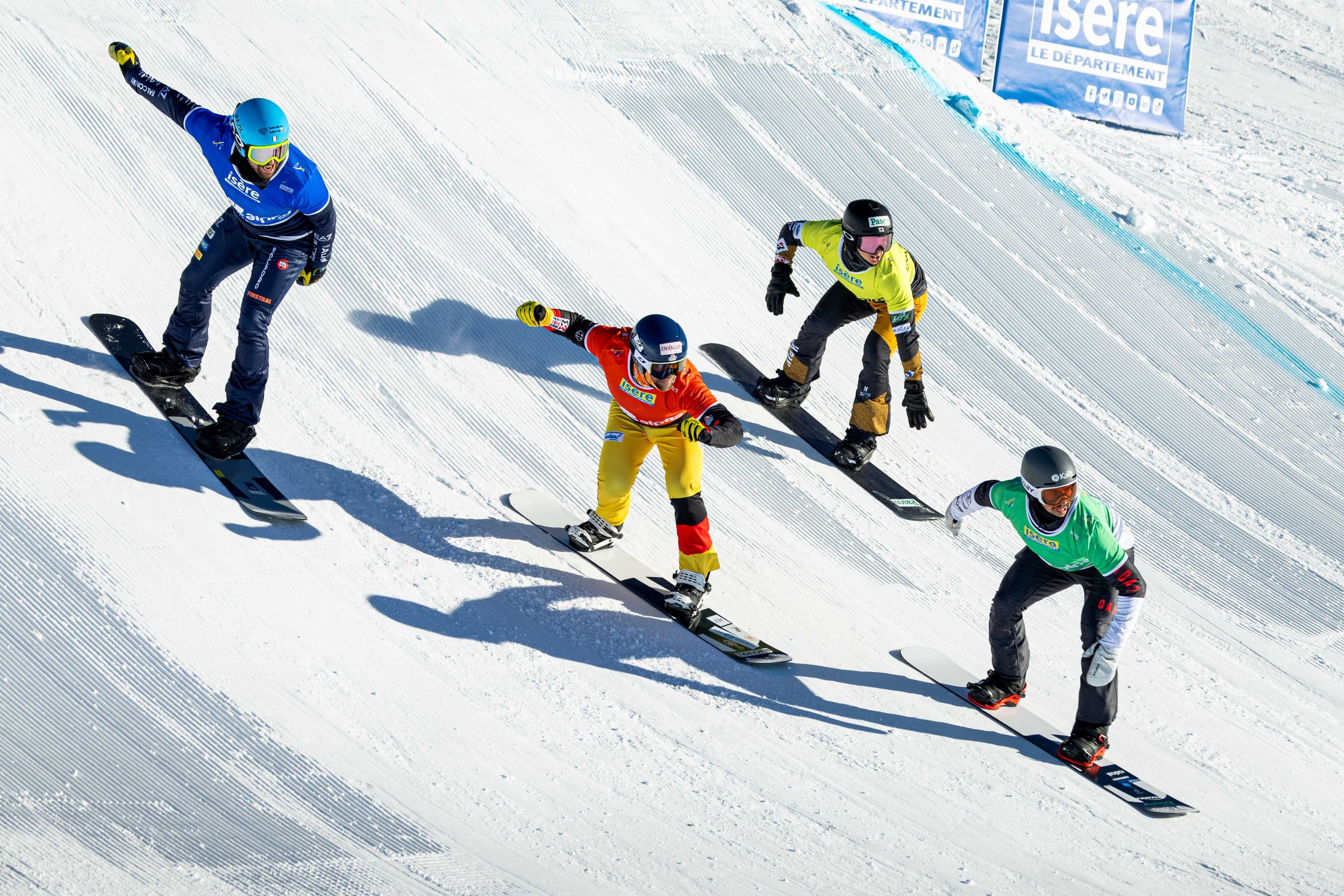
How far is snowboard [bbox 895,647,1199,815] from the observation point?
5.64m

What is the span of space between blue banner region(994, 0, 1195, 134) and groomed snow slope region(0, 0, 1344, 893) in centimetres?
206

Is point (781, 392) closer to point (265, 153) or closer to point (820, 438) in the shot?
point (820, 438)

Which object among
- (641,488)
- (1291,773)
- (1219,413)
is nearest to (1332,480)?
(1219,413)

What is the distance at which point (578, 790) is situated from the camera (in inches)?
198

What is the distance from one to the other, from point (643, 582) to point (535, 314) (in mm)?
1561

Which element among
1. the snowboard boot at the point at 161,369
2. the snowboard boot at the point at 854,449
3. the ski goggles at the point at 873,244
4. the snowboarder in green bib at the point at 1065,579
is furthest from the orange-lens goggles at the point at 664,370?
the snowboard boot at the point at 161,369

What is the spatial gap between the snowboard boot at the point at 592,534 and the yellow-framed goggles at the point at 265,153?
243 cm

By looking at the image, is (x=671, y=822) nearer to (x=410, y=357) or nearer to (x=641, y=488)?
(x=641, y=488)

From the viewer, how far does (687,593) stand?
607 centimetres

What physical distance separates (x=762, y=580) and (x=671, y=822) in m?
1.96

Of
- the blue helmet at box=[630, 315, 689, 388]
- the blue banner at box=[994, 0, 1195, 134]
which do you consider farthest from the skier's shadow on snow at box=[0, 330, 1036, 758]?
the blue banner at box=[994, 0, 1195, 134]

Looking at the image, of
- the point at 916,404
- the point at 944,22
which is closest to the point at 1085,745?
the point at 916,404

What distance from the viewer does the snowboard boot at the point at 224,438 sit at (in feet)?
19.7

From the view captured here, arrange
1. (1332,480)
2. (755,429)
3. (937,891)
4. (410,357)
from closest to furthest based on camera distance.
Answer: (937,891)
(410,357)
(755,429)
(1332,480)
